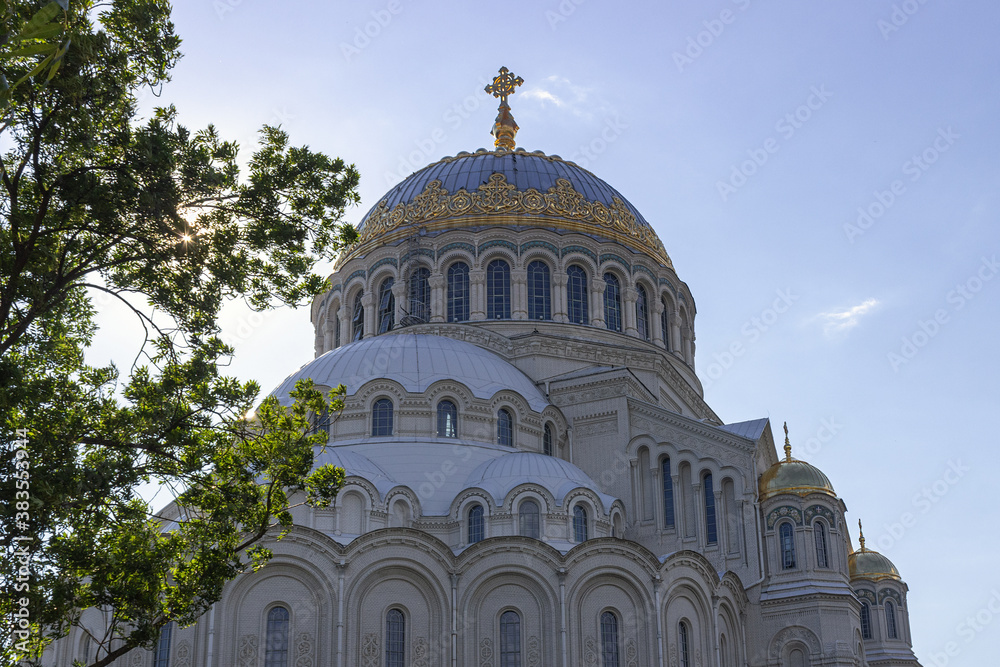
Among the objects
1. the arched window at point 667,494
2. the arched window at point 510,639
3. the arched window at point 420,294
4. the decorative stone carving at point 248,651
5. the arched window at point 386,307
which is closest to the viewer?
the decorative stone carving at point 248,651

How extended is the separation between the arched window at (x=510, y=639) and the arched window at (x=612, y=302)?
1349 cm

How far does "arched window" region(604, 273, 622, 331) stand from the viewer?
37188 mm

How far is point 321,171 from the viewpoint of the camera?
1461 cm

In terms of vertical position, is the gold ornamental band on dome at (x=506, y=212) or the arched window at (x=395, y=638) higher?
the gold ornamental band on dome at (x=506, y=212)

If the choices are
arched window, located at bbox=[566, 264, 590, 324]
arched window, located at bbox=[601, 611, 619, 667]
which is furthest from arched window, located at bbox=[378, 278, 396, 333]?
arched window, located at bbox=[601, 611, 619, 667]

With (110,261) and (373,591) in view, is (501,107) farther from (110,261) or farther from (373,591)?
(110,261)

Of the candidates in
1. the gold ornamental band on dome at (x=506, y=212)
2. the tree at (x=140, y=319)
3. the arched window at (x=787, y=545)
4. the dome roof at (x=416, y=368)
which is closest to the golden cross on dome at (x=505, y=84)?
the gold ornamental band on dome at (x=506, y=212)

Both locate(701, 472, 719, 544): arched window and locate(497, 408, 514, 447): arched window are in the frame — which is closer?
locate(701, 472, 719, 544): arched window

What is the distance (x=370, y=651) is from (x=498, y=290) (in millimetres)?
14797

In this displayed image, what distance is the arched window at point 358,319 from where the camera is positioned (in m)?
38.5

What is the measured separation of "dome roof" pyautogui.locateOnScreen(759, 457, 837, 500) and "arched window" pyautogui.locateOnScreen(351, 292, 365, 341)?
14423 millimetres

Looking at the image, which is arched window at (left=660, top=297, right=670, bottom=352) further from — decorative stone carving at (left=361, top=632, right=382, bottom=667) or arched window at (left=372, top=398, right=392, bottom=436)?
decorative stone carving at (left=361, top=632, right=382, bottom=667)

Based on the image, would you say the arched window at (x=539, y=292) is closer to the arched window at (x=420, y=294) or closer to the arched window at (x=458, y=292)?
the arched window at (x=458, y=292)

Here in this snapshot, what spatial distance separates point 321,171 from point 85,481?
466cm
